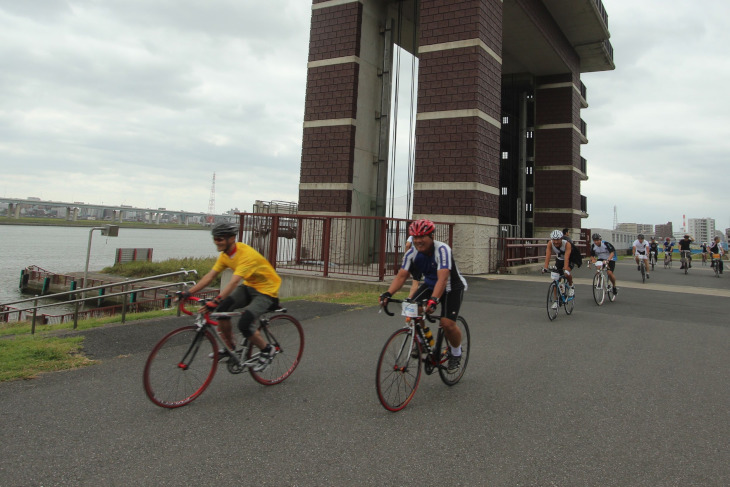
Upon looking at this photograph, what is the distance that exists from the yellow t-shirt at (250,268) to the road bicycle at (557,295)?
620cm

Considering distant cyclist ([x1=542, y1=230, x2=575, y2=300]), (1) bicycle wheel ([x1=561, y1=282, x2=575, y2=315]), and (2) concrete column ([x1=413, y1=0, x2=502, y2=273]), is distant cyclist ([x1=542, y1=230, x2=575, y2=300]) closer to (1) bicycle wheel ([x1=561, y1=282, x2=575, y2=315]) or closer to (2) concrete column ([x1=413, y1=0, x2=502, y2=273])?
A: (1) bicycle wheel ([x1=561, y1=282, x2=575, y2=315])

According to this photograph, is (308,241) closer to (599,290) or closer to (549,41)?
(599,290)

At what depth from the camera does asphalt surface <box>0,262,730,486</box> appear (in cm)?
325

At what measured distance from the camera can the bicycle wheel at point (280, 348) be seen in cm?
510

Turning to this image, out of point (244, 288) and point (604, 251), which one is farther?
point (604, 251)

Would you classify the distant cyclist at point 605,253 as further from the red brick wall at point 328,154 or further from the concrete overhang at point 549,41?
the concrete overhang at point 549,41

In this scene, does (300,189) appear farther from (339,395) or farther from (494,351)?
(339,395)

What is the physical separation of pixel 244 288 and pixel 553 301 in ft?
21.7

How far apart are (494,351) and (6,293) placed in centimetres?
5009

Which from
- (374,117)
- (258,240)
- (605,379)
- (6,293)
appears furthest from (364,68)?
(6,293)

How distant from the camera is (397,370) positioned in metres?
4.38

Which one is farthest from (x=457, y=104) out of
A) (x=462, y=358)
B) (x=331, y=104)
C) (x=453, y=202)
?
(x=462, y=358)

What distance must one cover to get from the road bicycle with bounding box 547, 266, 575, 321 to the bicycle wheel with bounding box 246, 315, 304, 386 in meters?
5.69

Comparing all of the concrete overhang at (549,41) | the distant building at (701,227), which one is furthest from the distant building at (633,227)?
the concrete overhang at (549,41)
